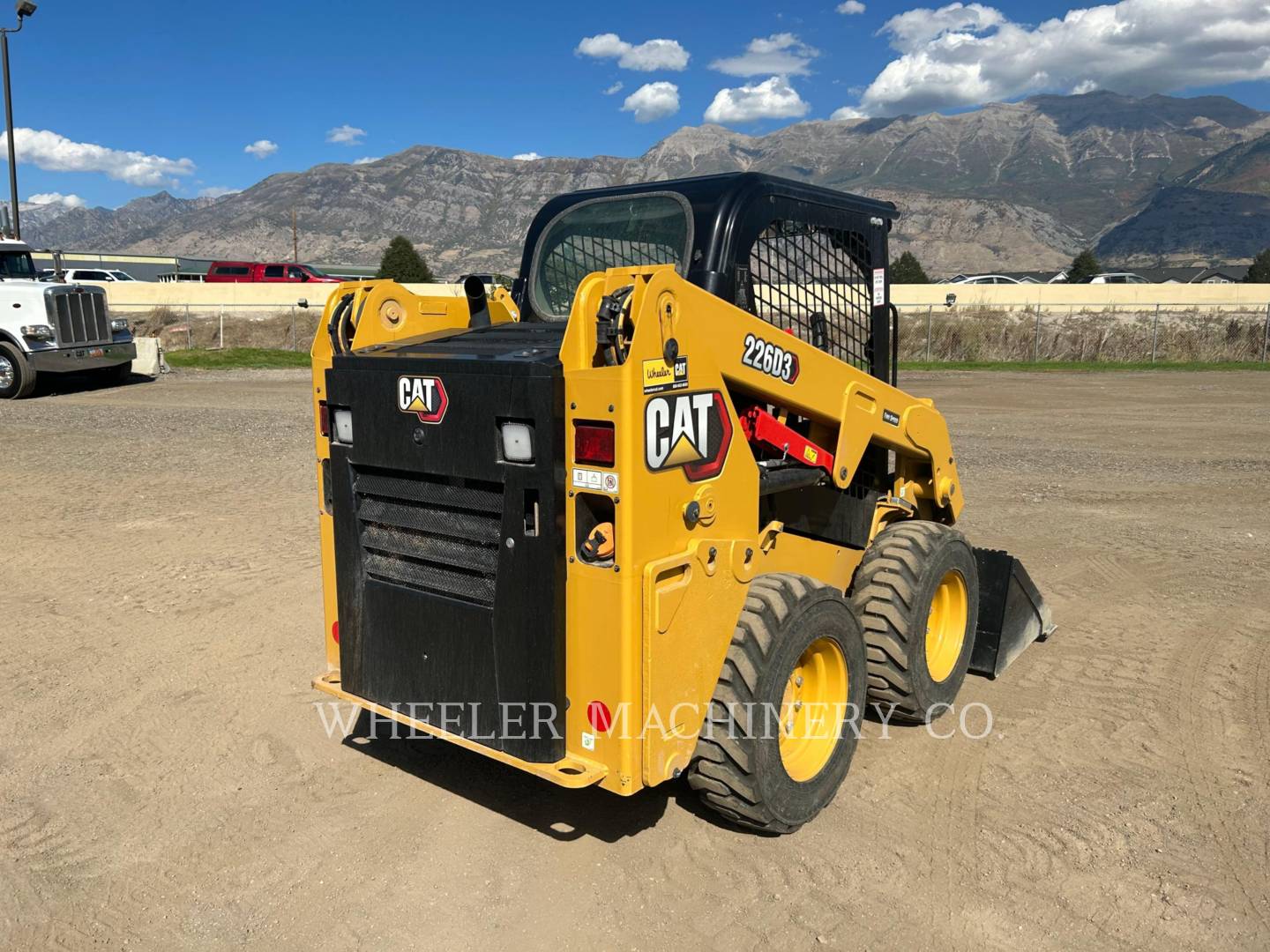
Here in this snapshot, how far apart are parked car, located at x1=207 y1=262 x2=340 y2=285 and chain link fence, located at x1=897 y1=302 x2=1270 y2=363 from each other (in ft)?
84.5

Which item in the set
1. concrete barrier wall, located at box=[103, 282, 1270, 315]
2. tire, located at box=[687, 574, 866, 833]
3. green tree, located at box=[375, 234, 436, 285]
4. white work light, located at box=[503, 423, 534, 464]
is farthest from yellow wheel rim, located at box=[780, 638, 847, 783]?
green tree, located at box=[375, 234, 436, 285]

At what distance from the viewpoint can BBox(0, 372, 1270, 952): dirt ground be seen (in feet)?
11.1

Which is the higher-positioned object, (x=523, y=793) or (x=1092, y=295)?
(x=1092, y=295)

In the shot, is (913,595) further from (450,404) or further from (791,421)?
(450,404)

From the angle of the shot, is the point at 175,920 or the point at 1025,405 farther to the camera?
the point at 1025,405

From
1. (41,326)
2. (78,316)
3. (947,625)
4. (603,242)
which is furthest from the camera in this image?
(78,316)

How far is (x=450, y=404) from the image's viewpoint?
11.5ft

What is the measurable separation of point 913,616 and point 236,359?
81.5 feet

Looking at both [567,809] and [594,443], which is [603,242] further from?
[567,809]

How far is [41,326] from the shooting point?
17.7 metres

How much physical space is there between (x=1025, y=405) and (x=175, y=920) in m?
17.6

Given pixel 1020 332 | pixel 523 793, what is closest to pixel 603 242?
pixel 523 793

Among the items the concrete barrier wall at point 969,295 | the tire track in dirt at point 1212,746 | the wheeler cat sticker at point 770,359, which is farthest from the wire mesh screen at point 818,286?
the concrete barrier wall at point 969,295

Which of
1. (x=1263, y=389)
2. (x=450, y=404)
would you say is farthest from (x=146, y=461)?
(x=1263, y=389)
